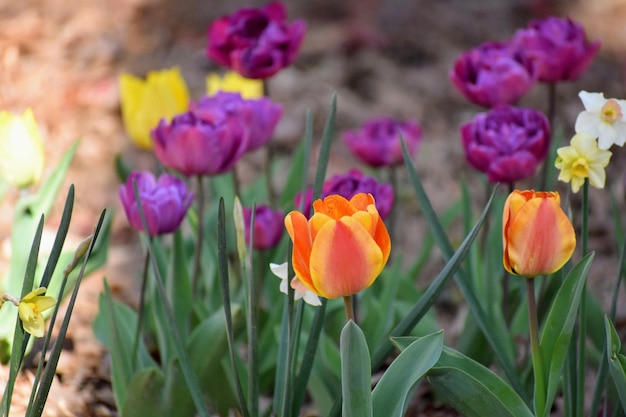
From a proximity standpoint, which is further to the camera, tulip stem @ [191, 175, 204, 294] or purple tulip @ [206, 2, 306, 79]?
purple tulip @ [206, 2, 306, 79]

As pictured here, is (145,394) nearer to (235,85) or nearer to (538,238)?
(538,238)

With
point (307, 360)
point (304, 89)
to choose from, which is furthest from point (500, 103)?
point (304, 89)

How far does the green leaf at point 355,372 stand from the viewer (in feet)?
2.78

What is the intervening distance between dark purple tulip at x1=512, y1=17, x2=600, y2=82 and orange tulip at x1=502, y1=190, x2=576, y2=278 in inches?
25.1

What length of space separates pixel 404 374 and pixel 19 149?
817mm

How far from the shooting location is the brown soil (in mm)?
2418

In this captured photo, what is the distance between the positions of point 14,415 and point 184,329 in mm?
291

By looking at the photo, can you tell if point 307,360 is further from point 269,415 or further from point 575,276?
point 575,276

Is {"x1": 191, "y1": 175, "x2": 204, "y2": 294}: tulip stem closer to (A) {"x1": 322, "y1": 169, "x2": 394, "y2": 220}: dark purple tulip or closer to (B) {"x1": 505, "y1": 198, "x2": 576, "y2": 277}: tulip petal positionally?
(A) {"x1": 322, "y1": 169, "x2": 394, "y2": 220}: dark purple tulip

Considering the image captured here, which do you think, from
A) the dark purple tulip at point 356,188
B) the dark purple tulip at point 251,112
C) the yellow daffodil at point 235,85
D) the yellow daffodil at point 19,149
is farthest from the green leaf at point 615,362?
the yellow daffodil at point 235,85

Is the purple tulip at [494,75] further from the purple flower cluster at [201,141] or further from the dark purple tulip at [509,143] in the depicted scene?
the purple flower cluster at [201,141]

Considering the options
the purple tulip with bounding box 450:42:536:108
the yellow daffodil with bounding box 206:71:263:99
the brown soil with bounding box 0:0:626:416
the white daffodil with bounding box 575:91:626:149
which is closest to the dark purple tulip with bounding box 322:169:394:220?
the purple tulip with bounding box 450:42:536:108

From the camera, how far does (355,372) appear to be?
2.86ft

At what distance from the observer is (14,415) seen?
127cm
